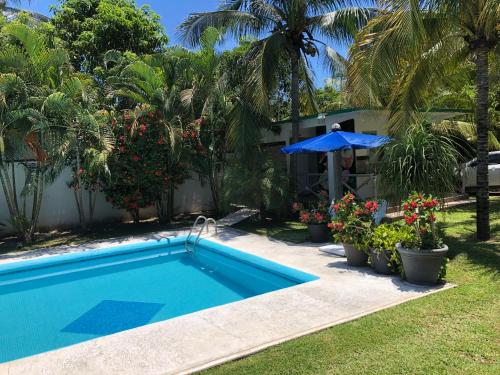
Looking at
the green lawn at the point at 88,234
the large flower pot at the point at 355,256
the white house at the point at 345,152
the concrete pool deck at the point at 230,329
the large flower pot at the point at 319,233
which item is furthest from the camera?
the white house at the point at 345,152

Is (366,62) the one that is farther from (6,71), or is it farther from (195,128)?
(6,71)

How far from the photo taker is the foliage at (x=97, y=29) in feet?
55.9

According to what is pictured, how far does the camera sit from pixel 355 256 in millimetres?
7000

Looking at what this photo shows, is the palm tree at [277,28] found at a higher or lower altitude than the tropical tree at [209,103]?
higher

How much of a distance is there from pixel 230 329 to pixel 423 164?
16.1 feet

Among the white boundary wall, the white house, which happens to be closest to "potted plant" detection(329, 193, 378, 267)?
the white house

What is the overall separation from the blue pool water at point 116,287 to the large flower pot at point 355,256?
903 millimetres

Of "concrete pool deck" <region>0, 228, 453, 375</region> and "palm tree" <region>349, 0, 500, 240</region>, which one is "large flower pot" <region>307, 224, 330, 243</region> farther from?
"palm tree" <region>349, 0, 500, 240</region>

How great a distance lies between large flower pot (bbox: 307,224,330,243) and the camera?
9.16m

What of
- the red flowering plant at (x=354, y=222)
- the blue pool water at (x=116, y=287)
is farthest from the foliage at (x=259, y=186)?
the red flowering plant at (x=354, y=222)

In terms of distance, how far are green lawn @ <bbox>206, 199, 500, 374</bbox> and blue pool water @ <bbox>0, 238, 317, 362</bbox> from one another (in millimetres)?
2126

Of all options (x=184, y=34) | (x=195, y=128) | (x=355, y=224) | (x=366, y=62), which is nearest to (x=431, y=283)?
(x=355, y=224)

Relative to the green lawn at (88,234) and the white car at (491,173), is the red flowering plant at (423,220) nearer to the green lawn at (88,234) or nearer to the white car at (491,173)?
the green lawn at (88,234)

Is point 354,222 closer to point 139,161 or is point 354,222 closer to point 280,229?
point 280,229
